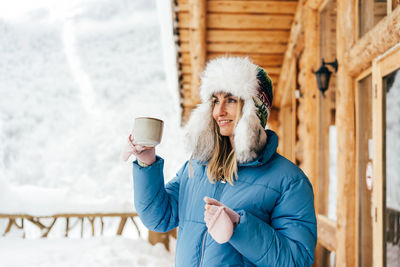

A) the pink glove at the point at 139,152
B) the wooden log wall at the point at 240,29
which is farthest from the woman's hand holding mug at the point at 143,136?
the wooden log wall at the point at 240,29

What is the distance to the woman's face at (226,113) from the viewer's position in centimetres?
131

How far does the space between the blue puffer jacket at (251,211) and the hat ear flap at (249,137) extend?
0.03 metres

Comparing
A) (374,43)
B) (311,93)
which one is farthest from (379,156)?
(311,93)

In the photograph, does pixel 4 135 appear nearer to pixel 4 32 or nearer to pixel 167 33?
pixel 4 32

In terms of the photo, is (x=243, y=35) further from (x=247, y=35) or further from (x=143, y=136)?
(x=143, y=136)

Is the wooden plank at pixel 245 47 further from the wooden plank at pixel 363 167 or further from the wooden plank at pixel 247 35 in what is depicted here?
the wooden plank at pixel 363 167

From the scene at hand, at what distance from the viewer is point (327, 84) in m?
3.35

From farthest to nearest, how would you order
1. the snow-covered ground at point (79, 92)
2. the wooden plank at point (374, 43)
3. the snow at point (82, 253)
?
the snow-covered ground at point (79, 92), the snow at point (82, 253), the wooden plank at point (374, 43)

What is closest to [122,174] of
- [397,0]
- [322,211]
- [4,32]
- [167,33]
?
[4,32]

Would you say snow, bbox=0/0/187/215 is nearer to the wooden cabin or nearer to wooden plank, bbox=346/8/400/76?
the wooden cabin

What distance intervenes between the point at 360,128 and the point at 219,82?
6.24 feet

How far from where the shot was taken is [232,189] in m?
1.18

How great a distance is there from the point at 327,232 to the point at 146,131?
295 centimetres

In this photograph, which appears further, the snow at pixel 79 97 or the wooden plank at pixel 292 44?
the snow at pixel 79 97
